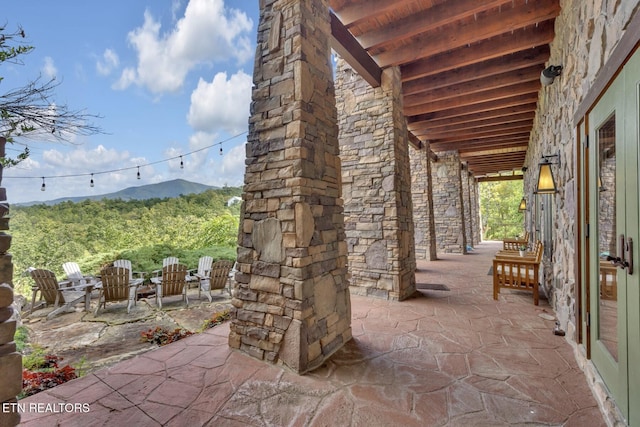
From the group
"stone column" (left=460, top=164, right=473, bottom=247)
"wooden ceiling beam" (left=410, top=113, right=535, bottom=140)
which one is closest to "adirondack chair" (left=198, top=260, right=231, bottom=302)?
"wooden ceiling beam" (left=410, top=113, right=535, bottom=140)

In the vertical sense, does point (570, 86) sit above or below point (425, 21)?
below

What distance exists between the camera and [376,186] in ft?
13.7

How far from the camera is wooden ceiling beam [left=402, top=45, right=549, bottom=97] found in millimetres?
4043

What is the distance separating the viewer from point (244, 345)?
2467mm

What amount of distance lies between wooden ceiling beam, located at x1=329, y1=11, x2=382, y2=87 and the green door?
260cm

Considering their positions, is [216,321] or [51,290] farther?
[51,290]

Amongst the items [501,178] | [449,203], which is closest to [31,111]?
[449,203]

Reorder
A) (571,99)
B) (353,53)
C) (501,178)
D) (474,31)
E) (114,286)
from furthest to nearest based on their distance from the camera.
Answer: (501,178) < (114,286) < (353,53) < (474,31) < (571,99)

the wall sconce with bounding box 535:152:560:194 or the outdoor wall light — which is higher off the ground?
the outdoor wall light

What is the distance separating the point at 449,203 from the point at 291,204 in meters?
8.17

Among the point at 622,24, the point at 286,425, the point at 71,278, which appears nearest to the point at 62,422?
the point at 286,425

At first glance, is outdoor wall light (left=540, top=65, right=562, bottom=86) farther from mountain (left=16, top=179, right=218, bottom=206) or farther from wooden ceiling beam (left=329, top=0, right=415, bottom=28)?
mountain (left=16, top=179, right=218, bottom=206)

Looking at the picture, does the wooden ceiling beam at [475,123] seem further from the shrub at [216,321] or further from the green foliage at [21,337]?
the green foliage at [21,337]

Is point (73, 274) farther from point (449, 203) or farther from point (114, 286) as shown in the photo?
point (449, 203)
